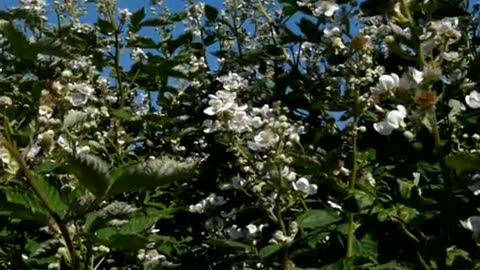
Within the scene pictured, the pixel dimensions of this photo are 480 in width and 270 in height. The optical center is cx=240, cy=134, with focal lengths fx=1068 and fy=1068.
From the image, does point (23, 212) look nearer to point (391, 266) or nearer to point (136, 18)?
point (391, 266)

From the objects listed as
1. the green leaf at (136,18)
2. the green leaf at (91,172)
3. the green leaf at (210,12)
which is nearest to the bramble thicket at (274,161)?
the green leaf at (91,172)

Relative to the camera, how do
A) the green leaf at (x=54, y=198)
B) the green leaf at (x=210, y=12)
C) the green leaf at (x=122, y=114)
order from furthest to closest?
the green leaf at (x=210, y=12)
the green leaf at (x=122, y=114)
the green leaf at (x=54, y=198)

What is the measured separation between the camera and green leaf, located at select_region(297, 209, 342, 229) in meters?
2.10

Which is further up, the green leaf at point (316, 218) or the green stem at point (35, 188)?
the green stem at point (35, 188)

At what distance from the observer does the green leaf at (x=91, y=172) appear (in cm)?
149

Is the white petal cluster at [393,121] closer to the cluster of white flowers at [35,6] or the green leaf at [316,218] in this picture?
the green leaf at [316,218]

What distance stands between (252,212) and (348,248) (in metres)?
0.28

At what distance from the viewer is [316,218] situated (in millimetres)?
2115

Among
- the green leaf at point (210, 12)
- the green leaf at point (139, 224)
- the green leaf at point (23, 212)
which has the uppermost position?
the green leaf at point (210, 12)

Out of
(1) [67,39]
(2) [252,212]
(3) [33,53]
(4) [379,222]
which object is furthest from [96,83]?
(3) [33,53]

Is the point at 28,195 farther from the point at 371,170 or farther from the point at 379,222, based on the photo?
the point at 371,170

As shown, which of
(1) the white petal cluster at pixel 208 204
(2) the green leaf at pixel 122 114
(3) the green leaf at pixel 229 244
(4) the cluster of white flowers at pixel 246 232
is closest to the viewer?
(3) the green leaf at pixel 229 244

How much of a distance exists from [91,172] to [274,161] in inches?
28.2

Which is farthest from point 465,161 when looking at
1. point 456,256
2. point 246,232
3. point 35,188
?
point 35,188
